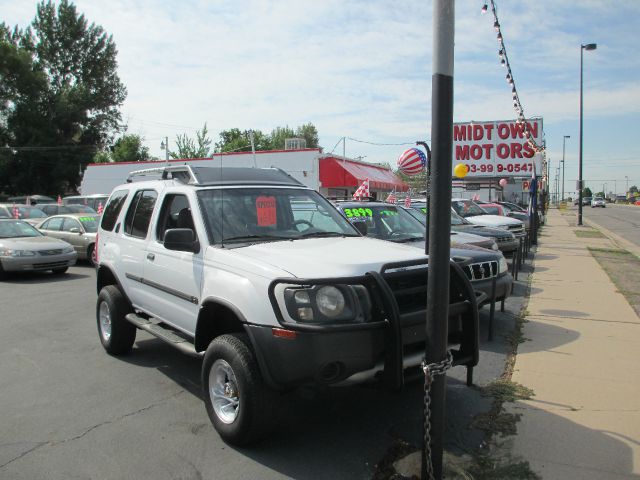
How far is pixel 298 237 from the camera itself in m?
4.66

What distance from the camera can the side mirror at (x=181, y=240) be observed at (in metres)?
4.22

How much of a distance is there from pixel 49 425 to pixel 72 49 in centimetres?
6502

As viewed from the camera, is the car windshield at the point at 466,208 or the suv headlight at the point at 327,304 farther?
the car windshield at the point at 466,208

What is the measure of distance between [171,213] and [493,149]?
23092mm

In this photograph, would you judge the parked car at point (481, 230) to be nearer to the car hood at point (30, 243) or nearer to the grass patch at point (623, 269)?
the grass patch at point (623, 269)

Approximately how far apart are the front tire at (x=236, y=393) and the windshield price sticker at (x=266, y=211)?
1240mm

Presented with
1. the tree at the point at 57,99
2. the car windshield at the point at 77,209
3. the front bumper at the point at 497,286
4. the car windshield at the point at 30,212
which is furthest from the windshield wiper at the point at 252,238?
the tree at the point at 57,99

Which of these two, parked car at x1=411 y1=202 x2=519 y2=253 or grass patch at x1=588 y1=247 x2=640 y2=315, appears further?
parked car at x1=411 y1=202 x2=519 y2=253

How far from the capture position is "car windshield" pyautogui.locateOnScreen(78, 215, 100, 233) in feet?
48.6

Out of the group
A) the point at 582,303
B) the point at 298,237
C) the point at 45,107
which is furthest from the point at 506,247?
the point at 45,107

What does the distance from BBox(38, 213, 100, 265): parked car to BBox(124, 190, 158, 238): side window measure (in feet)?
29.6

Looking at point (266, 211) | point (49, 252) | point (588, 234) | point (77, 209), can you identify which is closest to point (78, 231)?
point (49, 252)

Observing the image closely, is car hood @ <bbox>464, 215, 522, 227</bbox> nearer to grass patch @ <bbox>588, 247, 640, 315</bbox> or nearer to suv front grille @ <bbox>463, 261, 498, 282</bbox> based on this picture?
grass patch @ <bbox>588, 247, 640, 315</bbox>

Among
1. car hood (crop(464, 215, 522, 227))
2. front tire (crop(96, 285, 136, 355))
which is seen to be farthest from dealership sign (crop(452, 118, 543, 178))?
front tire (crop(96, 285, 136, 355))
